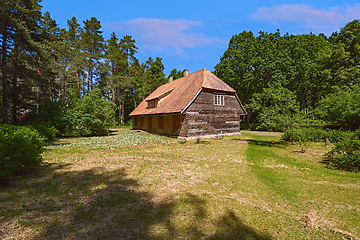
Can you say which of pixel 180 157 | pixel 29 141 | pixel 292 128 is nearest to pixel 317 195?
pixel 180 157

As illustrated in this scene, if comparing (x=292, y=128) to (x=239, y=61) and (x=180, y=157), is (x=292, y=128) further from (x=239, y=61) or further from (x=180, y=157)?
(x=239, y=61)

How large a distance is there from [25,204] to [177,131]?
1571 cm

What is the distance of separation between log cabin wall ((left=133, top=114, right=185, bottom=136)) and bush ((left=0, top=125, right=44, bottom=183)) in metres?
13.8

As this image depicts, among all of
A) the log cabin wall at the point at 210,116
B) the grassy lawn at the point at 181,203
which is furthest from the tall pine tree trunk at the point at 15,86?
the log cabin wall at the point at 210,116

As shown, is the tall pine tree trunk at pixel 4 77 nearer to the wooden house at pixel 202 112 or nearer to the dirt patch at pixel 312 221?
the wooden house at pixel 202 112

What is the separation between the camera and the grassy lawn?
384 centimetres

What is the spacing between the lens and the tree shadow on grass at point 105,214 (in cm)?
Answer: 373

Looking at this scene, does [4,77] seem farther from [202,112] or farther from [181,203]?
[202,112]

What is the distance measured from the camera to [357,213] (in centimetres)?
461

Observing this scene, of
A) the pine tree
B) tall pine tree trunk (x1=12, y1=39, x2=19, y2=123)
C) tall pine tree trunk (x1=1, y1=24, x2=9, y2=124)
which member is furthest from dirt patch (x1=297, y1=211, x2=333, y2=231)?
the pine tree

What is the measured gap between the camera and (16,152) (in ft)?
21.2

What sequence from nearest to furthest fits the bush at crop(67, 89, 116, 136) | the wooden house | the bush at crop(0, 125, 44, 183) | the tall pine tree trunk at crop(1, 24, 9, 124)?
1. the bush at crop(0, 125, 44, 183)
2. the tall pine tree trunk at crop(1, 24, 9, 124)
3. the wooden house
4. the bush at crop(67, 89, 116, 136)

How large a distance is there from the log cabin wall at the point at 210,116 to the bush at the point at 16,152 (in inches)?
525

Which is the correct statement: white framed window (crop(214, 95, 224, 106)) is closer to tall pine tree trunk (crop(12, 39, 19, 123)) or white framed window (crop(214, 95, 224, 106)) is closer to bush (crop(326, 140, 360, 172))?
bush (crop(326, 140, 360, 172))
